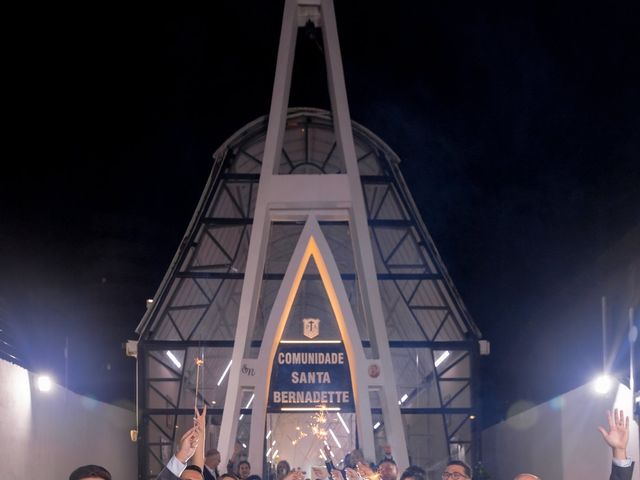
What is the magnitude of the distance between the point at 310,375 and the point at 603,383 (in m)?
6.70

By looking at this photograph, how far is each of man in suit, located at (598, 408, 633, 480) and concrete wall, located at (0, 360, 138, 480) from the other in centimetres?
911

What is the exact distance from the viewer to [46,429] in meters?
17.2

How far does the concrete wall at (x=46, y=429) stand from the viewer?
14.1 meters

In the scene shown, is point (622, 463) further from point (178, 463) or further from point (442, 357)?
point (442, 357)

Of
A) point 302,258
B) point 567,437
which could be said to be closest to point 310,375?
point 302,258

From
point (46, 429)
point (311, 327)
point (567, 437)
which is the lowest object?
point (567, 437)

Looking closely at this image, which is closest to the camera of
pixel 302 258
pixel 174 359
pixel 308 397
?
pixel 308 397

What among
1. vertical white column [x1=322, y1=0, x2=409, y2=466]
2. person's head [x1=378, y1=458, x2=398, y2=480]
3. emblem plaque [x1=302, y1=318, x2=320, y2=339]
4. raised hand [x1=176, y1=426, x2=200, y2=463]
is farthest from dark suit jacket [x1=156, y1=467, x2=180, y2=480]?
emblem plaque [x1=302, y1=318, x2=320, y2=339]

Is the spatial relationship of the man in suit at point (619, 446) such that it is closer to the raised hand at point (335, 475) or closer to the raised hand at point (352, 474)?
the raised hand at point (352, 474)

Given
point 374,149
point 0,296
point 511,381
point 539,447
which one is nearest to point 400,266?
point 374,149

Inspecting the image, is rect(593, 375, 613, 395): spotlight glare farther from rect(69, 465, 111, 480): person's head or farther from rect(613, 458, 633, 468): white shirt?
rect(69, 465, 111, 480): person's head

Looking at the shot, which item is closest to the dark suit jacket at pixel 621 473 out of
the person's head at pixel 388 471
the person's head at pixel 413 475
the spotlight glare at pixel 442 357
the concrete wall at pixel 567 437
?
the person's head at pixel 413 475

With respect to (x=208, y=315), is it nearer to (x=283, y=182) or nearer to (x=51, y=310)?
(x=51, y=310)

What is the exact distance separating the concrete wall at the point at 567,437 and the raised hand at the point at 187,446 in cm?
905
